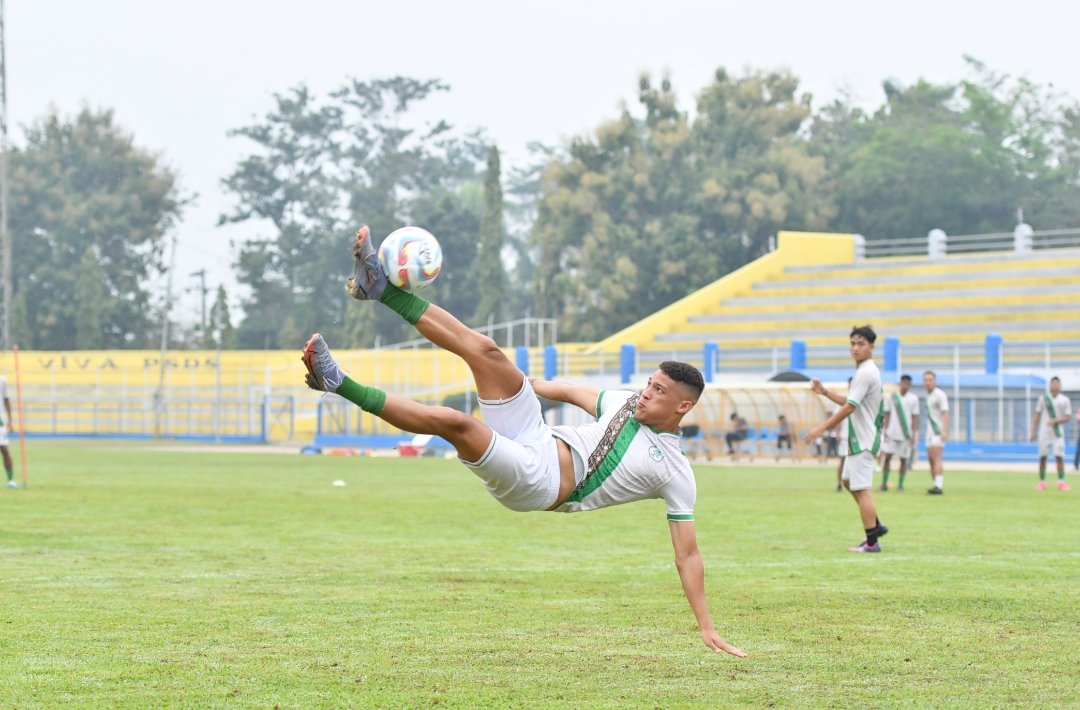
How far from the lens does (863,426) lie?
15.7 m

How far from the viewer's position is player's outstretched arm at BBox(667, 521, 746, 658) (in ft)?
28.3

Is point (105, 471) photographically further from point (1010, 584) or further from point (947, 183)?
point (947, 183)

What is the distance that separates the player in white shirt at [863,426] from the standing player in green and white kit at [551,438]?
18.1 ft

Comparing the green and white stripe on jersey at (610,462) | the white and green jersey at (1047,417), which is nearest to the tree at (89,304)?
the white and green jersey at (1047,417)

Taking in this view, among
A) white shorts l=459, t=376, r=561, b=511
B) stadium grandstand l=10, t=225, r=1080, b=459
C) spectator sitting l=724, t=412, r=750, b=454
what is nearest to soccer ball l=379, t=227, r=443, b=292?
white shorts l=459, t=376, r=561, b=511

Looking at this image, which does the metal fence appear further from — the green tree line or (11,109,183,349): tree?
(11,109,183,349): tree

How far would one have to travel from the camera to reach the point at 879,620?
33.4 ft

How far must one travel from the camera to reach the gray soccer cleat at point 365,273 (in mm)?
8719

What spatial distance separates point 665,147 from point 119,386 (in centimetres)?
2687

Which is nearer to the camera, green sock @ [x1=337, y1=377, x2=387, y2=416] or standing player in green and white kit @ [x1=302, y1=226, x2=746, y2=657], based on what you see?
green sock @ [x1=337, y1=377, x2=387, y2=416]

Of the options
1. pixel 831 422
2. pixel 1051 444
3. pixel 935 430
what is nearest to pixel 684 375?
pixel 831 422

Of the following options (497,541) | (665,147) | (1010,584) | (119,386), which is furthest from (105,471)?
(665,147)

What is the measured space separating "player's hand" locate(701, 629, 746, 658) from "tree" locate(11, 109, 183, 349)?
6778 centimetres

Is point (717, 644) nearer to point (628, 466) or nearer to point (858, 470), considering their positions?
point (628, 466)
